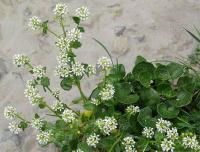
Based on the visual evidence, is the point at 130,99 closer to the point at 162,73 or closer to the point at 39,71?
the point at 162,73

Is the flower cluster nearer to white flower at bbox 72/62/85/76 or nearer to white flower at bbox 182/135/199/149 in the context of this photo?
white flower at bbox 182/135/199/149

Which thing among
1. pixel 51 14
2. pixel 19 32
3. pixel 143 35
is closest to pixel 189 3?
pixel 143 35

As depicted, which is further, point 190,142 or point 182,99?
point 182,99

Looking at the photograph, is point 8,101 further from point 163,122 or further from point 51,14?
point 163,122

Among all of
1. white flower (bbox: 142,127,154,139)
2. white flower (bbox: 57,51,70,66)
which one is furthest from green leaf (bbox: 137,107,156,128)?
white flower (bbox: 57,51,70,66)

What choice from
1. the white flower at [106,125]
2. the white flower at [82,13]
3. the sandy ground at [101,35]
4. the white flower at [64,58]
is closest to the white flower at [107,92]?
the white flower at [106,125]

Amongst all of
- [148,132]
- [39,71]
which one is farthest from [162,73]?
[39,71]

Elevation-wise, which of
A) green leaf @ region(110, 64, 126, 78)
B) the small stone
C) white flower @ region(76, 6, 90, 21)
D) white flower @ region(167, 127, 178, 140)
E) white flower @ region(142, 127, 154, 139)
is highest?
the small stone

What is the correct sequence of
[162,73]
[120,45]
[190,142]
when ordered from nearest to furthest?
[190,142]
[162,73]
[120,45]
